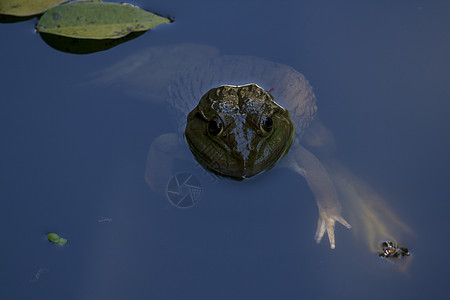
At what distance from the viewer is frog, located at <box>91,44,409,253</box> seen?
2801 mm

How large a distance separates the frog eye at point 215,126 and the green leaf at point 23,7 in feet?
6.34

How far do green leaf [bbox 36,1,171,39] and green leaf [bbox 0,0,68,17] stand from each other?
129 mm

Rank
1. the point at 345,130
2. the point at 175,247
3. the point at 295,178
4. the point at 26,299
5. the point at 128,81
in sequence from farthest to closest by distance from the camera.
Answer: the point at 128,81
the point at 345,130
the point at 295,178
the point at 175,247
the point at 26,299

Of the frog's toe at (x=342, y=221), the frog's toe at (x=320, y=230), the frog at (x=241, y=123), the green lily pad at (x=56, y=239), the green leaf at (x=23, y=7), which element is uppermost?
the green leaf at (x=23, y=7)

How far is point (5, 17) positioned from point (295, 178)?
301 cm

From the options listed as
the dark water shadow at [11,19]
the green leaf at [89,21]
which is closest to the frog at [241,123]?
the green leaf at [89,21]

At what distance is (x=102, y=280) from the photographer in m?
2.53

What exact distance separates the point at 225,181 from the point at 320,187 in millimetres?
757

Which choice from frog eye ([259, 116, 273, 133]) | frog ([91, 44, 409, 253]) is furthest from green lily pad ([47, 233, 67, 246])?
frog eye ([259, 116, 273, 133])

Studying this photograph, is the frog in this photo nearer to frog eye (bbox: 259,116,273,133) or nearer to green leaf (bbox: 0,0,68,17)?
frog eye (bbox: 259,116,273,133)

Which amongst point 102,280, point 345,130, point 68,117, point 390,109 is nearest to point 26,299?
point 102,280

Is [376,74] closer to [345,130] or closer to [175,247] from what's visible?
[345,130]

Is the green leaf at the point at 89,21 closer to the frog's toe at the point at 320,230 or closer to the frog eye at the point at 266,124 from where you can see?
the frog eye at the point at 266,124

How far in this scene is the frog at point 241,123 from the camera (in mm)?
2801
